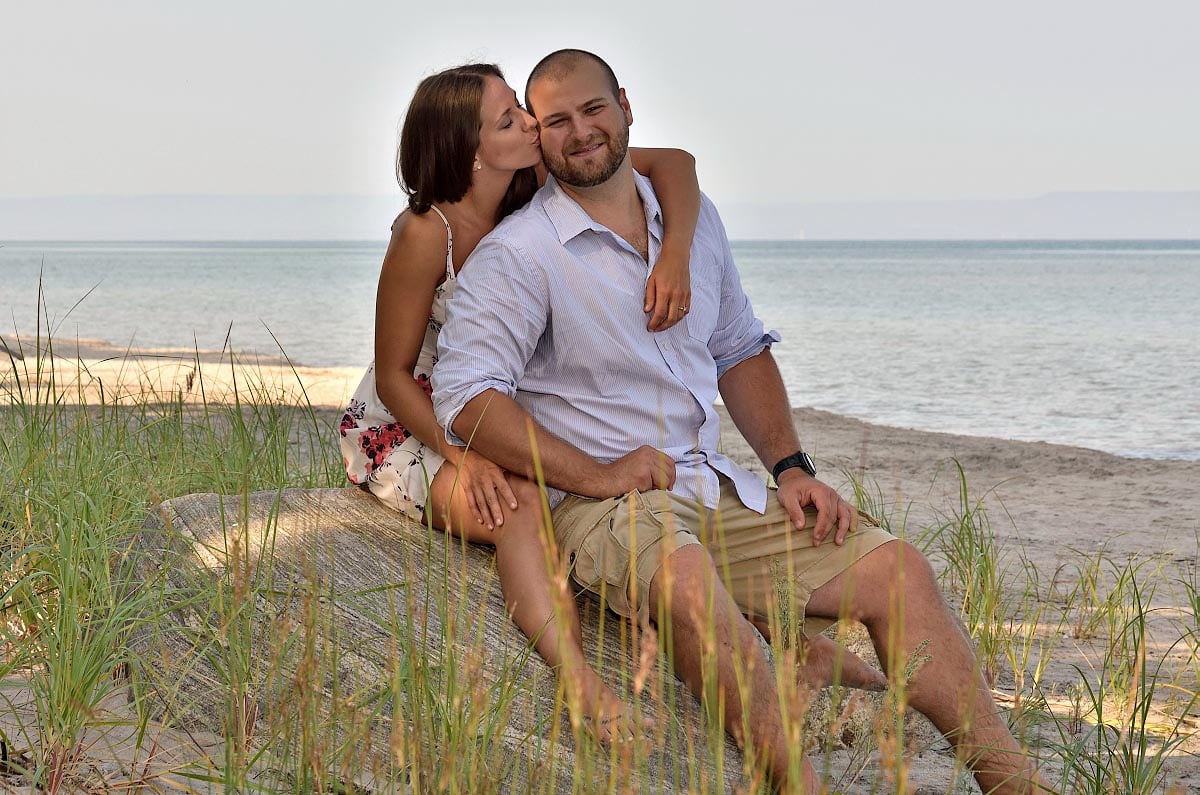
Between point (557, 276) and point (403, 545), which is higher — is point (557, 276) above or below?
above

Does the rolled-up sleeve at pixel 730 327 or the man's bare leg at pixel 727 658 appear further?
the rolled-up sleeve at pixel 730 327

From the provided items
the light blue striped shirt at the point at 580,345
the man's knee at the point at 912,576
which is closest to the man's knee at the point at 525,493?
the light blue striped shirt at the point at 580,345

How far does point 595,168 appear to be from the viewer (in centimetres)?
335

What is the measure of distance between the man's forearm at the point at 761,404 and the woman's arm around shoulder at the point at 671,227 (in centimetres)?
46

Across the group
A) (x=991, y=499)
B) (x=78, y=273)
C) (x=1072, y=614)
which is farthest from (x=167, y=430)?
(x=78, y=273)

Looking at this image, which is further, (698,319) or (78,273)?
(78,273)

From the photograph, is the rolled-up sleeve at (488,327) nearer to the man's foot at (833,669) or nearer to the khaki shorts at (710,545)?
the khaki shorts at (710,545)

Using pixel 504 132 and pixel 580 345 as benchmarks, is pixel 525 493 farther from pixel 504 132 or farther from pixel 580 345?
pixel 504 132

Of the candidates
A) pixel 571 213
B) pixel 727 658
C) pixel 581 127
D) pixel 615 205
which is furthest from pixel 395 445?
pixel 727 658

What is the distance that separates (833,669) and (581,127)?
1.64 m

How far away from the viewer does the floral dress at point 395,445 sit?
3.30 metres

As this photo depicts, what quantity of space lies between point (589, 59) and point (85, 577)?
1.98m

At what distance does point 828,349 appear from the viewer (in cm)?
2188

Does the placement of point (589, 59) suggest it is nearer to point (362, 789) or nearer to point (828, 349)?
point (362, 789)
